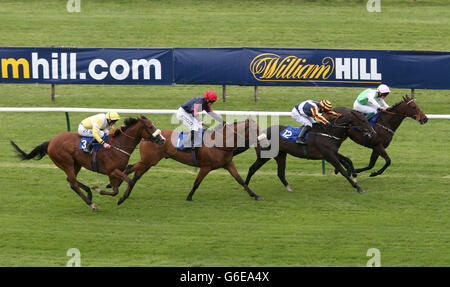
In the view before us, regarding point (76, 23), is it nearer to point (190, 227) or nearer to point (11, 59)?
point (11, 59)

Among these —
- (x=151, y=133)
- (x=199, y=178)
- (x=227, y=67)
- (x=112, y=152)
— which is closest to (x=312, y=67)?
(x=227, y=67)

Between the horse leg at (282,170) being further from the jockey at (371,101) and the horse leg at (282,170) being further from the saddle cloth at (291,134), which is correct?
the jockey at (371,101)

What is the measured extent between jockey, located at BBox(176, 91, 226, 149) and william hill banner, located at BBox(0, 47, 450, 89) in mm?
5776

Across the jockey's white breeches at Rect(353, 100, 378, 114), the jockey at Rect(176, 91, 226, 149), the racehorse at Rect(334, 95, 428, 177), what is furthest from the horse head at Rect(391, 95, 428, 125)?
the jockey at Rect(176, 91, 226, 149)

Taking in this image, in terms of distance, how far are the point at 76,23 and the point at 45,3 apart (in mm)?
2547

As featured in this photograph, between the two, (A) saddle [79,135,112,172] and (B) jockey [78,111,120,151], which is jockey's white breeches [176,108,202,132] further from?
(A) saddle [79,135,112,172]

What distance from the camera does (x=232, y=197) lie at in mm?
13148

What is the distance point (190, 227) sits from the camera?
11.5 metres

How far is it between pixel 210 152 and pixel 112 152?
61.5 inches

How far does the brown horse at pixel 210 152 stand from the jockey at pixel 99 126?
0.75 metres

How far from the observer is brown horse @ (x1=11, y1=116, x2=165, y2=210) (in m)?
12.3

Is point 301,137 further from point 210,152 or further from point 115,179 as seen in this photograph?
point 115,179

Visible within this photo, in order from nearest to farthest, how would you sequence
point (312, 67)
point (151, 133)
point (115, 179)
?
1. point (151, 133)
2. point (115, 179)
3. point (312, 67)
